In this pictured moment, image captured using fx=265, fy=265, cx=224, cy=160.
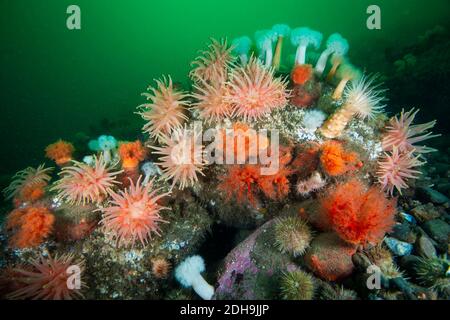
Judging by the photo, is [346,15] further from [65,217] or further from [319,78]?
[65,217]

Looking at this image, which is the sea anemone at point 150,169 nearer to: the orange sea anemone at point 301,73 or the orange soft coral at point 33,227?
the orange soft coral at point 33,227

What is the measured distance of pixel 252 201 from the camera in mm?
4578

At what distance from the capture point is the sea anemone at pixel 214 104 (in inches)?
178

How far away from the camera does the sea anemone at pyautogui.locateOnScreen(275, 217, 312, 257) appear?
12.4 feet

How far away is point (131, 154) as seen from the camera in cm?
492

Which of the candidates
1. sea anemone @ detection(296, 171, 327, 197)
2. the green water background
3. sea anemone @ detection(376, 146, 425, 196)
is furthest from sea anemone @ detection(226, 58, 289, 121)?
sea anemone @ detection(376, 146, 425, 196)

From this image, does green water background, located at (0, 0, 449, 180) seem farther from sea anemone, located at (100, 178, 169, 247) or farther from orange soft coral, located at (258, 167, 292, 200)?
sea anemone, located at (100, 178, 169, 247)

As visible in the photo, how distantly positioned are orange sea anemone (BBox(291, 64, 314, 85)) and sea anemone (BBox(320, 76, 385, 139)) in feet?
2.67

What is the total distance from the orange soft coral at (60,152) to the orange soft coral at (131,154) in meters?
1.52

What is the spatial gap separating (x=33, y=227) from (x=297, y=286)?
4302 mm

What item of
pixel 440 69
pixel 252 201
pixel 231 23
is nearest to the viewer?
pixel 252 201
